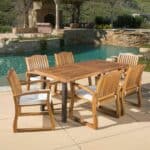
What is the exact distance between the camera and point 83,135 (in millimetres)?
4270

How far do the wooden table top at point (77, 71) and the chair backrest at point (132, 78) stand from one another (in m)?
0.42

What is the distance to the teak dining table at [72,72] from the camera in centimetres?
462

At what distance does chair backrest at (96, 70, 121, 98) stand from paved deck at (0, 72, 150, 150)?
0.42m

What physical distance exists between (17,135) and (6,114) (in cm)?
88

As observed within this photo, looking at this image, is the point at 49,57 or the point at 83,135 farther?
the point at 49,57

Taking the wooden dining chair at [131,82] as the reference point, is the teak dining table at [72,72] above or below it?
above

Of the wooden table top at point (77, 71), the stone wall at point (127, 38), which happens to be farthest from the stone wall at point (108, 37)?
the wooden table top at point (77, 71)

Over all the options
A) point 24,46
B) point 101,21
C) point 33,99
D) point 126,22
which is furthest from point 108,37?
point 33,99

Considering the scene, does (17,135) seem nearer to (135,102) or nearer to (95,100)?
(95,100)

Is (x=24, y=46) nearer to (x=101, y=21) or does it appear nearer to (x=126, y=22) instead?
(x=101, y=21)

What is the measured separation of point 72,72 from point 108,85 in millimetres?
718

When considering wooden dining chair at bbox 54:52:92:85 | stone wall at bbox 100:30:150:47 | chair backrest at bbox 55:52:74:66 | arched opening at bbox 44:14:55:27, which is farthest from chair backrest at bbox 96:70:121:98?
arched opening at bbox 44:14:55:27

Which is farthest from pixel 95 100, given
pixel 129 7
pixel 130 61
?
pixel 129 7

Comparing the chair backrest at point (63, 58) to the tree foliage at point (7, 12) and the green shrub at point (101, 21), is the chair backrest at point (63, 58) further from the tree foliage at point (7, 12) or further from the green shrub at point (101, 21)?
the green shrub at point (101, 21)
